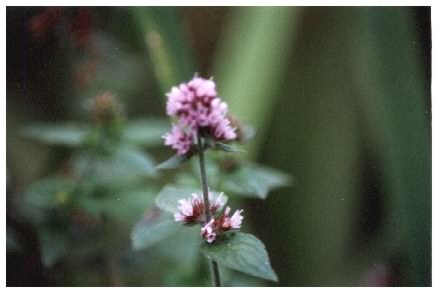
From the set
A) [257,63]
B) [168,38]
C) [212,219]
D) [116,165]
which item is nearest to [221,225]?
[212,219]

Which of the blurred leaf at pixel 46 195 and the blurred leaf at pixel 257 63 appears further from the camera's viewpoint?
the blurred leaf at pixel 257 63

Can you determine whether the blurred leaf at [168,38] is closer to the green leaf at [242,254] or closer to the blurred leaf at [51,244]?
the blurred leaf at [51,244]

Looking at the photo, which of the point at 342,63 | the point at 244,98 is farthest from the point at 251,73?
the point at 342,63

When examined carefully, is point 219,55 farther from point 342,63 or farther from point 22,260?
point 22,260

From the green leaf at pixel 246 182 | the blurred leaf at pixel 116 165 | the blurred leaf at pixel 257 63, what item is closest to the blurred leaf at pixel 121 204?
the blurred leaf at pixel 116 165

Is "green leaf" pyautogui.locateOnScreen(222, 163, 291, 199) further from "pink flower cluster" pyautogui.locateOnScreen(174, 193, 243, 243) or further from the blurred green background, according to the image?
the blurred green background

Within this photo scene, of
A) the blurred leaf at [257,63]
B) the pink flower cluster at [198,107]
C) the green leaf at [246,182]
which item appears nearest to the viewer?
the pink flower cluster at [198,107]

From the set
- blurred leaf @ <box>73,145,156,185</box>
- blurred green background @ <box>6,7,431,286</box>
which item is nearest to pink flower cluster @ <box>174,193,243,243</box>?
blurred leaf @ <box>73,145,156,185</box>
